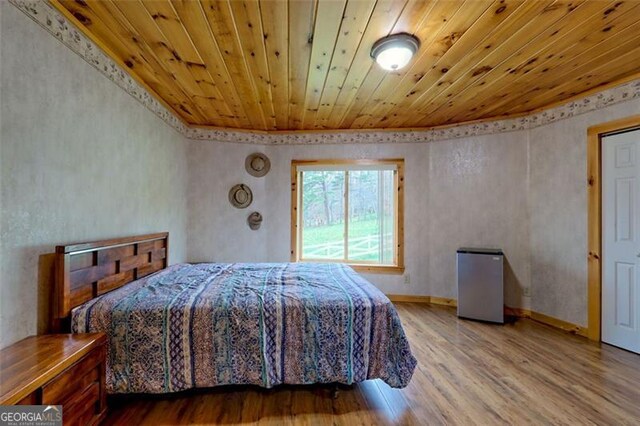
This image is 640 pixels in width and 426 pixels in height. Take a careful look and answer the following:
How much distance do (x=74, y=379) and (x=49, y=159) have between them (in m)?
1.23

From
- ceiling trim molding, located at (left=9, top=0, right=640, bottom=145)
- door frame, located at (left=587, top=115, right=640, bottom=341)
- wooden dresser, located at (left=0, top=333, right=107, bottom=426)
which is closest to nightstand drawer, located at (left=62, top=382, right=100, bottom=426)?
wooden dresser, located at (left=0, top=333, right=107, bottom=426)

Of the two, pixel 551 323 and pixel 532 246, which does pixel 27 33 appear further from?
pixel 551 323

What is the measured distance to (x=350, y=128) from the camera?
399 centimetres

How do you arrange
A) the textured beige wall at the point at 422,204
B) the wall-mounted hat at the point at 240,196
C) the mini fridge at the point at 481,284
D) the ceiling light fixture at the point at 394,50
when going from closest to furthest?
the ceiling light fixture at the point at 394,50
the mini fridge at the point at 481,284
the textured beige wall at the point at 422,204
the wall-mounted hat at the point at 240,196

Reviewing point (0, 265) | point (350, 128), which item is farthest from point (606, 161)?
point (0, 265)

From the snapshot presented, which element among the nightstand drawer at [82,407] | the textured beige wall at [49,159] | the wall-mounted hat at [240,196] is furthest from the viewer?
the wall-mounted hat at [240,196]

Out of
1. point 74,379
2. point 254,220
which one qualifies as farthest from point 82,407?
point 254,220

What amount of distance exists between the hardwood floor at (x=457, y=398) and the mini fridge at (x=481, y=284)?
70 centimetres

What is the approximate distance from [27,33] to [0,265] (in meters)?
1.24

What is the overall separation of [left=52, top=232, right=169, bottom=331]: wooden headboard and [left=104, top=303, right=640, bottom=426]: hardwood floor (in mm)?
734

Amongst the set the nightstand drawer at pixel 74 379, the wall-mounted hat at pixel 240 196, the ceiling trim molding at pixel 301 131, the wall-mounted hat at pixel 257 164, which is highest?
the ceiling trim molding at pixel 301 131

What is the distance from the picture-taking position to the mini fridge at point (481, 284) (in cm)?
322

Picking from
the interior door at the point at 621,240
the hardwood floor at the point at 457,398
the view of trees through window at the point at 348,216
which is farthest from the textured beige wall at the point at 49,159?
the interior door at the point at 621,240

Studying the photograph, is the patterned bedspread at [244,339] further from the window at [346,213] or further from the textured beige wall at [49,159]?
the window at [346,213]
